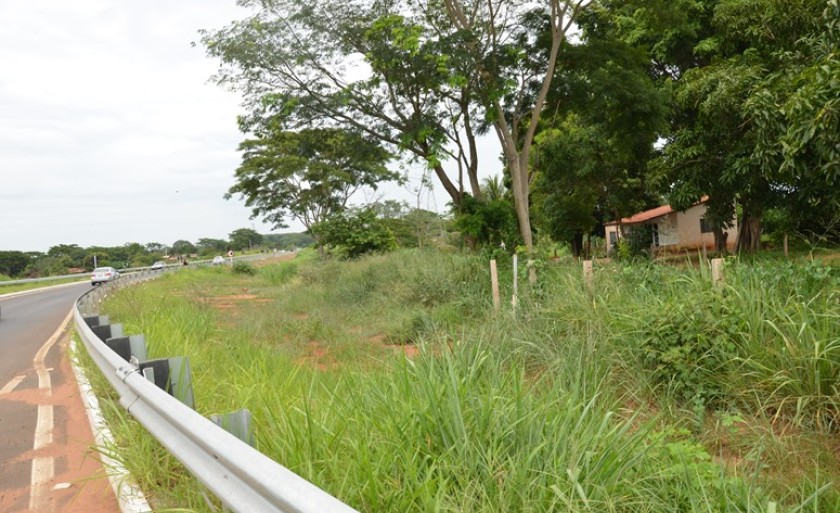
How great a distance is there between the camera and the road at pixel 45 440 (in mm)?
3670

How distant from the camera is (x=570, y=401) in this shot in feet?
10.7

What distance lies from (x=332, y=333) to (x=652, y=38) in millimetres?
17336

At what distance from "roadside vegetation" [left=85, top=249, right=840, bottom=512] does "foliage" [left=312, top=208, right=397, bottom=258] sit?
62.2 feet

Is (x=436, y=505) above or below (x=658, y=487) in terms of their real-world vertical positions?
above

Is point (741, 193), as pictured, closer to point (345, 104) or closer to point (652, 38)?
point (652, 38)

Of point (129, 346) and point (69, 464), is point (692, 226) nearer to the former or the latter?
point (129, 346)

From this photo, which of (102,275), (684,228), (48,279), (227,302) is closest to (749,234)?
(684,228)

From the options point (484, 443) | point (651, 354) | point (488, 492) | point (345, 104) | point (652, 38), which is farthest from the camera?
point (652, 38)

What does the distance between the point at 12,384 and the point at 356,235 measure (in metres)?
21.6

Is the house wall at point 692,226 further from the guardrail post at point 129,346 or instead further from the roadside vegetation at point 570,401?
the guardrail post at point 129,346

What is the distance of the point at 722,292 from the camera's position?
6.21 m

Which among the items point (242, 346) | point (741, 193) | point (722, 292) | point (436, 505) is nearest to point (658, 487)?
point (436, 505)

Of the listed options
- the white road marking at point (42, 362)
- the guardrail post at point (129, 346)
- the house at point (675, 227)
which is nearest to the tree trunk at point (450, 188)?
the white road marking at point (42, 362)

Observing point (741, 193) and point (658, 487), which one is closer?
point (658, 487)
